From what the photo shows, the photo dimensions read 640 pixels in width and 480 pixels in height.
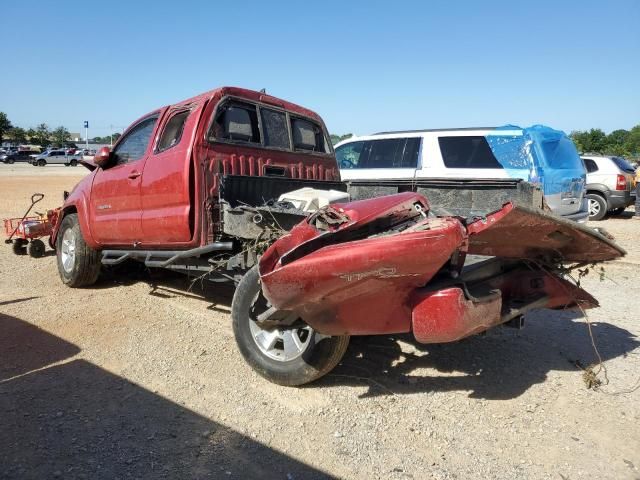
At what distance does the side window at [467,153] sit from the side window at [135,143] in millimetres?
5482

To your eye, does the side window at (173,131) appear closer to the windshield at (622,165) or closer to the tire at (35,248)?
the tire at (35,248)

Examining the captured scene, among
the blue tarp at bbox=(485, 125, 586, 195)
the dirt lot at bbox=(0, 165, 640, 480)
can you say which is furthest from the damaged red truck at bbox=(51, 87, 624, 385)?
the blue tarp at bbox=(485, 125, 586, 195)

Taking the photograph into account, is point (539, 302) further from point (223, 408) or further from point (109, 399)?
point (109, 399)

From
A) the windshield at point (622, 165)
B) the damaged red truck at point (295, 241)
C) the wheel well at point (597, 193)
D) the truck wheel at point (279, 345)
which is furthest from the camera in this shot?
the windshield at point (622, 165)

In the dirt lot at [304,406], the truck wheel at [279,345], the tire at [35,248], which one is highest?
the truck wheel at [279,345]

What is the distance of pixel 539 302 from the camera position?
3361mm

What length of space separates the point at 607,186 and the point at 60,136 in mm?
103968

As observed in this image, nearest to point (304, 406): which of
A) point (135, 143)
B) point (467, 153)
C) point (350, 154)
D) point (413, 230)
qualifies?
point (413, 230)

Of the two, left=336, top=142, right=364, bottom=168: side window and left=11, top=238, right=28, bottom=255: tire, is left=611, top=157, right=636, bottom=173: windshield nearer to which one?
left=336, top=142, right=364, bottom=168: side window

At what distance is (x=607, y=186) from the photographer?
13781 mm

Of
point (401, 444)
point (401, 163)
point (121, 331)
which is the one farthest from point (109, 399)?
point (401, 163)

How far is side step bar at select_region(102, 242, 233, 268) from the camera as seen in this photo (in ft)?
13.6

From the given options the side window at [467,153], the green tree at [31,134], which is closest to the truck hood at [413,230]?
the side window at [467,153]

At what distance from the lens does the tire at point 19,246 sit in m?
8.24
